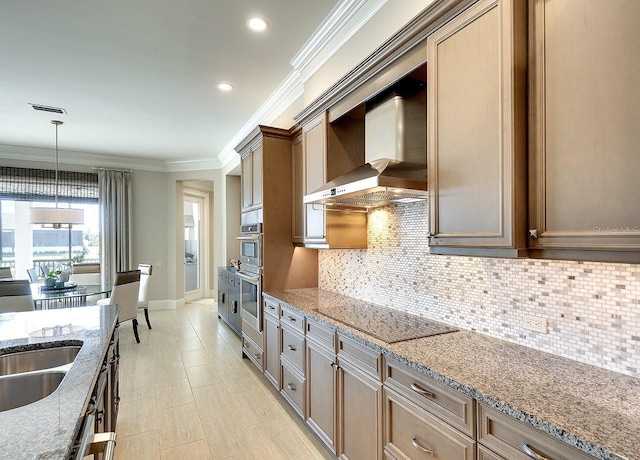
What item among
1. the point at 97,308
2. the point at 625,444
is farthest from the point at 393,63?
the point at 97,308

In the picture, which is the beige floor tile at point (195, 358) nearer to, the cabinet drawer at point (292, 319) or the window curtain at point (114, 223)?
the cabinet drawer at point (292, 319)

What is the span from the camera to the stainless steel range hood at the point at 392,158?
1872mm

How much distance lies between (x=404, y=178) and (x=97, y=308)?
2368 millimetres

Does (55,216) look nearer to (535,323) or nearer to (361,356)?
(361,356)

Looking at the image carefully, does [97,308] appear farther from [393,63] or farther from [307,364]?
[393,63]

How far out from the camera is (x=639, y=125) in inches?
39.2

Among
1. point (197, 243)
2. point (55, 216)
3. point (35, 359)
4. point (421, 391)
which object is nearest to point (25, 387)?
point (35, 359)

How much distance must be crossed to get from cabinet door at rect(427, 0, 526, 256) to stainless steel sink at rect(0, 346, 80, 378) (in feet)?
6.38

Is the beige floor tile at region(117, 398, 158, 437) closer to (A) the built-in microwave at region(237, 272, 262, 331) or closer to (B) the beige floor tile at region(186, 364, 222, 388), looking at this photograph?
(B) the beige floor tile at region(186, 364, 222, 388)

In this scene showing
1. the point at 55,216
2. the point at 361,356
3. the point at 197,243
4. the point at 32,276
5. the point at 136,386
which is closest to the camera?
the point at 361,356

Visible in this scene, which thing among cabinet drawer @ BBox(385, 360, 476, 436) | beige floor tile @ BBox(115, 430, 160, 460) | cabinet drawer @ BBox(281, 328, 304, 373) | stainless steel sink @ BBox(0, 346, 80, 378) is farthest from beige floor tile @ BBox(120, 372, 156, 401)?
cabinet drawer @ BBox(385, 360, 476, 436)

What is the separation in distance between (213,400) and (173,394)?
42 centimetres

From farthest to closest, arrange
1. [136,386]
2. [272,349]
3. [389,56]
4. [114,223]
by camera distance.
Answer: [114,223], [136,386], [272,349], [389,56]

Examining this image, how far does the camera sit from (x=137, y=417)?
2.75 m
